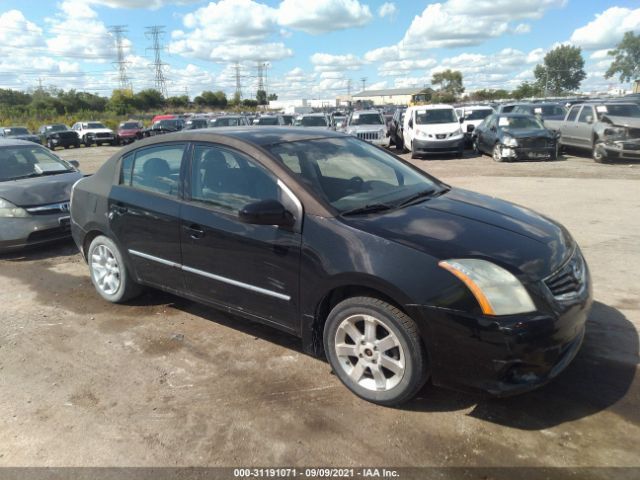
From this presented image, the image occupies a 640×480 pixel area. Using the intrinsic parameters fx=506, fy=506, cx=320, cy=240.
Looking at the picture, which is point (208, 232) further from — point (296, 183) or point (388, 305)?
point (388, 305)

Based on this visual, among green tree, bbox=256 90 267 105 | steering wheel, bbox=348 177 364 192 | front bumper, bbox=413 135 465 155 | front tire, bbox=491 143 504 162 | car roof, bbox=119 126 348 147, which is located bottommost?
front tire, bbox=491 143 504 162

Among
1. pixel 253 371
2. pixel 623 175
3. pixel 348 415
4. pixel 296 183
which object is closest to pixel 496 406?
pixel 348 415

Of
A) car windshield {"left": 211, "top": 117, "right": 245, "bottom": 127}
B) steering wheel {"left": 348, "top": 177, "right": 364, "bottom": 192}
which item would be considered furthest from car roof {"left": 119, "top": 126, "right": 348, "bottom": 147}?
car windshield {"left": 211, "top": 117, "right": 245, "bottom": 127}

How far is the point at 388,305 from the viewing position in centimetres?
298

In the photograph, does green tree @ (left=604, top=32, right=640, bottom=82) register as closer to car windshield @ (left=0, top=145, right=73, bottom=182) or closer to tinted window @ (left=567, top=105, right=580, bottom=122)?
tinted window @ (left=567, top=105, right=580, bottom=122)

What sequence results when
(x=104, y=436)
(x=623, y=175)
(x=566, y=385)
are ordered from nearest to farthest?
(x=104, y=436), (x=566, y=385), (x=623, y=175)

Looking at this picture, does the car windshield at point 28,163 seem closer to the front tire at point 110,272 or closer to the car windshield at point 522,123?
the front tire at point 110,272

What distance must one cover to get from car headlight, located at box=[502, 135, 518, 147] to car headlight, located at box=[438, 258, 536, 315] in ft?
48.0

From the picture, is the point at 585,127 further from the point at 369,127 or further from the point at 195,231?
the point at 195,231

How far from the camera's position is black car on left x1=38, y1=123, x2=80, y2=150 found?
111 feet

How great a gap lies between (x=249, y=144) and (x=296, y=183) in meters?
0.58

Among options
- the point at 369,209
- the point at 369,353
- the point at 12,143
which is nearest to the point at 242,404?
the point at 369,353

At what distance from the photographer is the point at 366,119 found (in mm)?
20453

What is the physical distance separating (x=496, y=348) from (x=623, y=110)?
15.9 m
